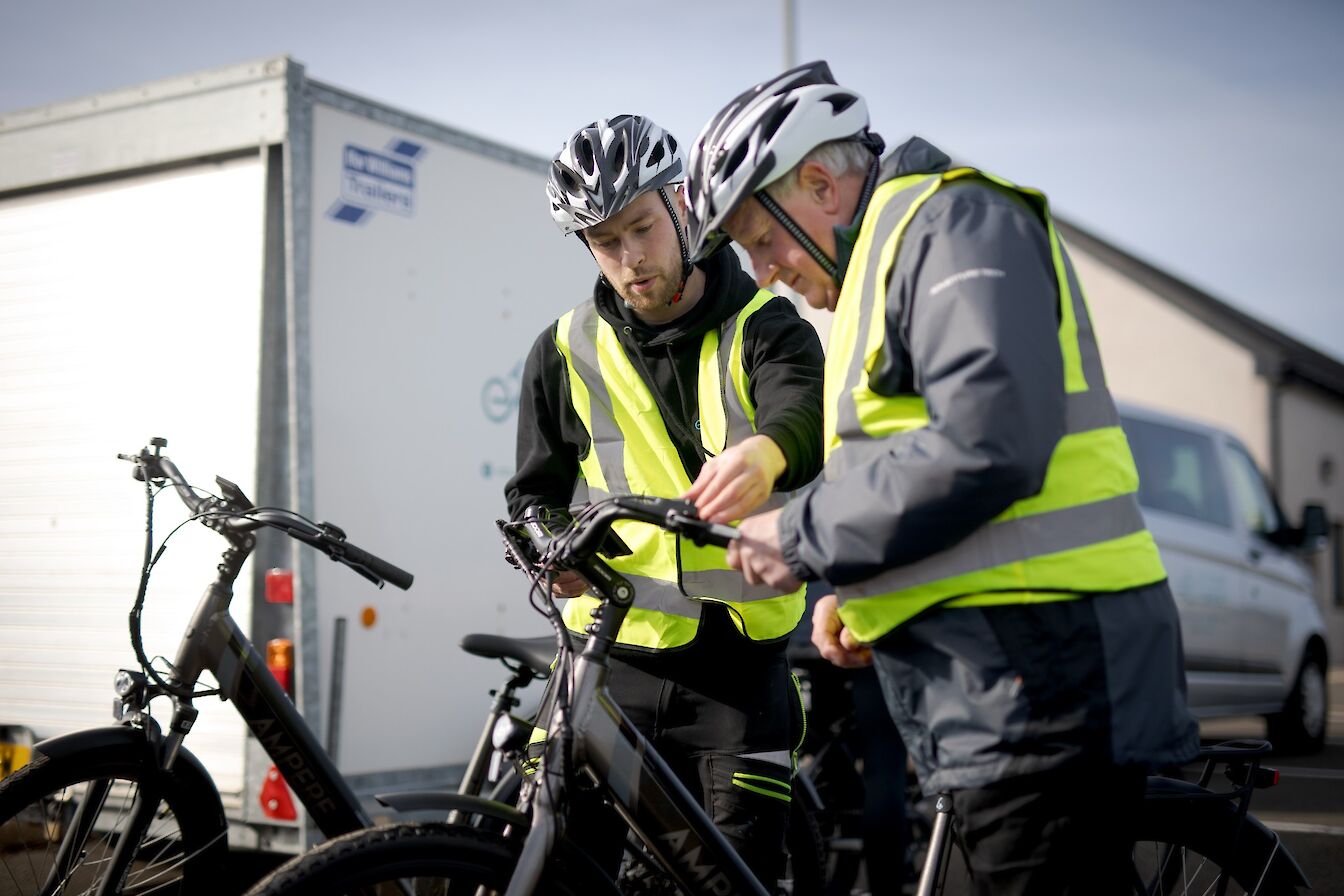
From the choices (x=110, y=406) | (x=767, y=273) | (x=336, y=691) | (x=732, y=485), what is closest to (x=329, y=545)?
(x=732, y=485)

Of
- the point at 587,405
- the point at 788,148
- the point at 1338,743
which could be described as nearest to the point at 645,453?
the point at 587,405

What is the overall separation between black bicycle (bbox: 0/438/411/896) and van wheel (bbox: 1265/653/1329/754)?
29.2 ft

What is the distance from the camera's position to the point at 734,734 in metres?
3.01

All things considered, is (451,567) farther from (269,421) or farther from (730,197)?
(730,197)

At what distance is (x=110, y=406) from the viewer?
209 inches

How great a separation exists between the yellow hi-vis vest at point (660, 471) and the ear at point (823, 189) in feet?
2.57

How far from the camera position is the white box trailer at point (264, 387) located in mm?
5043

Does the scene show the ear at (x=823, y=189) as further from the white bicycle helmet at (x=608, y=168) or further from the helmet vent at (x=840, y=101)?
the white bicycle helmet at (x=608, y=168)

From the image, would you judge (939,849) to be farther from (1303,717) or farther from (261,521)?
(1303,717)

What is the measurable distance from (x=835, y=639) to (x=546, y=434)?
3.49 feet

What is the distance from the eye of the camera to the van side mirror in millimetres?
9859

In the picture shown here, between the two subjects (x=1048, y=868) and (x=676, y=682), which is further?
(x=676, y=682)

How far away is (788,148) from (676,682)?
127 cm

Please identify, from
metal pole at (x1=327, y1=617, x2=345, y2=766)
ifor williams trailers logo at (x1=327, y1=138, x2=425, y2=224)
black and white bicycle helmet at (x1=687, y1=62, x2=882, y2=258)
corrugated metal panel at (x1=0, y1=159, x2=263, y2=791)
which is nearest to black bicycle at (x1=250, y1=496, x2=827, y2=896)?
black and white bicycle helmet at (x1=687, y1=62, x2=882, y2=258)
